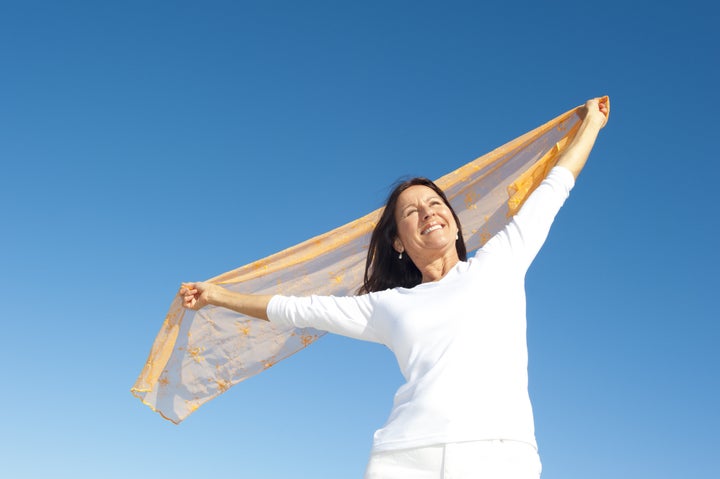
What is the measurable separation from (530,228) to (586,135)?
1169 mm

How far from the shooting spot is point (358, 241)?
632 cm

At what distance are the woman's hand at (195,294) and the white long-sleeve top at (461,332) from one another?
0.99 metres

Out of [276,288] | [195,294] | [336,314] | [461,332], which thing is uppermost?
[276,288]

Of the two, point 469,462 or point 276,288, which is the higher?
point 276,288

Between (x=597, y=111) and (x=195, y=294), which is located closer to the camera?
(x=597, y=111)

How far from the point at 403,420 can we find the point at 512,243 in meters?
Answer: 1.26

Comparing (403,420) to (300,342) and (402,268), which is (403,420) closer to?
(402,268)

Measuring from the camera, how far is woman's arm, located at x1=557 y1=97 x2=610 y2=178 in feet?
16.0

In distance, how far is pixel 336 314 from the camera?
15.0ft

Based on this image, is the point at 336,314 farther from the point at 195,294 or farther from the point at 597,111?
the point at 597,111

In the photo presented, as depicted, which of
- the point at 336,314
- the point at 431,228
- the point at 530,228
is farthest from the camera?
the point at 431,228

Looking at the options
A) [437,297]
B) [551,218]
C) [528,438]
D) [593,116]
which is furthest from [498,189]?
[528,438]

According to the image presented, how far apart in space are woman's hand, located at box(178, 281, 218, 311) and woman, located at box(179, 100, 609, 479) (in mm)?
327

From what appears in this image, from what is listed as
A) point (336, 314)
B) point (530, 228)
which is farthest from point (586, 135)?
point (336, 314)
